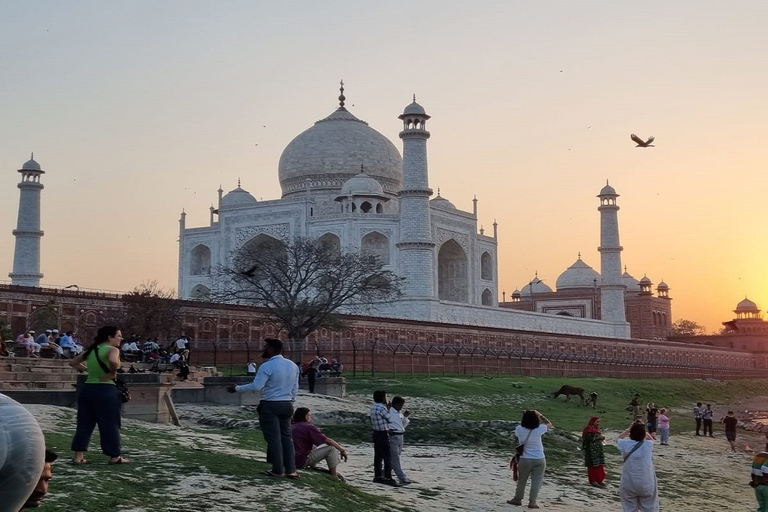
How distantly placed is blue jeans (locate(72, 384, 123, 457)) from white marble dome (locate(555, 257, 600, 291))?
77373 millimetres

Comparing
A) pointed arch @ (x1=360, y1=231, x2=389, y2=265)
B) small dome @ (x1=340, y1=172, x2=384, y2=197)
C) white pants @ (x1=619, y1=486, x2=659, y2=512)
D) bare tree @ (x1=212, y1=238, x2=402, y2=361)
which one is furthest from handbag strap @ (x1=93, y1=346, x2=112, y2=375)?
small dome @ (x1=340, y1=172, x2=384, y2=197)

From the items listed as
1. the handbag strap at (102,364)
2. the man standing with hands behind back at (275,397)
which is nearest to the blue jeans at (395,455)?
the man standing with hands behind back at (275,397)

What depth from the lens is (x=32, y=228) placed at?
4703 cm

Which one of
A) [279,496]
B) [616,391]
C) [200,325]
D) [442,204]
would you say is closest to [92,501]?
[279,496]

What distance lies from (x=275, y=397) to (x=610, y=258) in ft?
194

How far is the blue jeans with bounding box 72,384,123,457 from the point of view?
902 cm

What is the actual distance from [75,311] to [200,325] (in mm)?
5513

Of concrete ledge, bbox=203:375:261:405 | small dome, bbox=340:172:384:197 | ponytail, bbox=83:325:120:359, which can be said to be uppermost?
small dome, bbox=340:172:384:197

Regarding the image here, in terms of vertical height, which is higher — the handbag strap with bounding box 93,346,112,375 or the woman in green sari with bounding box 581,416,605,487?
the handbag strap with bounding box 93,346,112,375

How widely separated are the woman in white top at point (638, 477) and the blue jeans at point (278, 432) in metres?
3.37

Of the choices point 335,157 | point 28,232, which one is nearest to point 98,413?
point 28,232

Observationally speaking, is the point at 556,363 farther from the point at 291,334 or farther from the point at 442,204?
the point at 291,334

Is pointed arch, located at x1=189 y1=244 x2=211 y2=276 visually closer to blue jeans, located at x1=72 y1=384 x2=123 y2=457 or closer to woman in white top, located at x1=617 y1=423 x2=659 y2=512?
blue jeans, located at x1=72 y1=384 x2=123 y2=457

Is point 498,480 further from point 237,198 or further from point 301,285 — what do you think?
point 237,198
